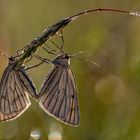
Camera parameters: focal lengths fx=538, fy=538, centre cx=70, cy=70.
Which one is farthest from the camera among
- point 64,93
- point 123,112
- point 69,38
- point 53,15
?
point 53,15

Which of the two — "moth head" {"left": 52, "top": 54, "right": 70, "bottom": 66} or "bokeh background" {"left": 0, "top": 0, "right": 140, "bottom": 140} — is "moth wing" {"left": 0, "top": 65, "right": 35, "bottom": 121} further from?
"bokeh background" {"left": 0, "top": 0, "right": 140, "bottom": 140}

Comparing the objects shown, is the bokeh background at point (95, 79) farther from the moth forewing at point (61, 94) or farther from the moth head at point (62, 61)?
the moth head at point (62, 61)

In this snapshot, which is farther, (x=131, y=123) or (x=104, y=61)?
(x=104, y=61)

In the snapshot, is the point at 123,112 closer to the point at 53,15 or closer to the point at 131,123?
the point at 131,123

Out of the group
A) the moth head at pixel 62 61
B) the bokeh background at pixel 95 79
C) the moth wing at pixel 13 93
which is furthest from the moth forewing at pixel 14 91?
the bokeh background at pixel 95 79

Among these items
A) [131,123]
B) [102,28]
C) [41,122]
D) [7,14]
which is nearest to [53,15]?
[7,14]

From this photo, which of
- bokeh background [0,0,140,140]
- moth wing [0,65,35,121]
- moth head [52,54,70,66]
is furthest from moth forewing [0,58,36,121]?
bokeh background [0,0,140,140]
